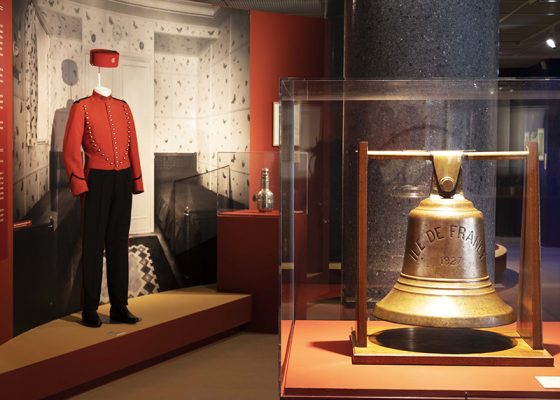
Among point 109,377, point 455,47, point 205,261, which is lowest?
point 109,377

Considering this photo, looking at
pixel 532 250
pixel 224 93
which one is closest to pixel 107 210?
pixel 224 93

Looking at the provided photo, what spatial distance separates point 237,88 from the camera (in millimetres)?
7844

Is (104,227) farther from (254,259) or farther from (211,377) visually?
(254,259)

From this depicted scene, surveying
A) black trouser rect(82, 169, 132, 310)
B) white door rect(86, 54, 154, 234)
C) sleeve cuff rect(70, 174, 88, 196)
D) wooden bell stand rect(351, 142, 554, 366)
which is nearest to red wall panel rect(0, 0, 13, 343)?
sleeve cuff rect(70, 174, 88, 196)

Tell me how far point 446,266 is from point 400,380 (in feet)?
1.13

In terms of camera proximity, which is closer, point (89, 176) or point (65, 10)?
point (89, 176)

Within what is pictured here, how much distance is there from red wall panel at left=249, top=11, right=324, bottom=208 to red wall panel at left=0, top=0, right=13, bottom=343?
3.25m

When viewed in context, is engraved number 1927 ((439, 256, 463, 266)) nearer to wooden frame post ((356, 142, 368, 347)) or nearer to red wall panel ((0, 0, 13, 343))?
wooden frame post ((356, 142, 368, 347))

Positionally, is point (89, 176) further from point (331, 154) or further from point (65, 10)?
point (331, 154)

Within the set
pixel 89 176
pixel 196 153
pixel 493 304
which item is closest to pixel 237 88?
pixel 196 153

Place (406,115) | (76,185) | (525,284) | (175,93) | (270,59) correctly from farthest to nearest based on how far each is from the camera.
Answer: (270,59) → (175,93) → (76,185) → (406,115) → (525,284)

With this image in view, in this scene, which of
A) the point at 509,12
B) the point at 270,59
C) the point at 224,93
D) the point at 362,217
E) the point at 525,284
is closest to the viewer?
the point at 362,217

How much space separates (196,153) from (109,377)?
257 centimetres

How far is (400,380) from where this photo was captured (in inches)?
79.0
